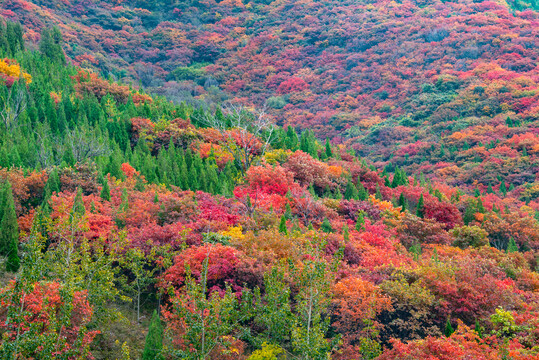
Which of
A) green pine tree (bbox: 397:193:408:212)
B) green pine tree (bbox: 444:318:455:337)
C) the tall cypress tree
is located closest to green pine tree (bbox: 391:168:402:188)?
green pine tree (bbox: 397:193:408:212)

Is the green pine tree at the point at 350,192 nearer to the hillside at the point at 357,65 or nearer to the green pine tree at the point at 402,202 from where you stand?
the green pine tree at the point at 402,202

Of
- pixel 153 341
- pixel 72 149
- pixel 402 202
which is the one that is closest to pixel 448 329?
pixel 153 341

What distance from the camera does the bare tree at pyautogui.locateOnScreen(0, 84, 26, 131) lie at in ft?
147

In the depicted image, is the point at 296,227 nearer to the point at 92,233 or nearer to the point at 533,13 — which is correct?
the point at 92,233

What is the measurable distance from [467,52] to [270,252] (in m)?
93.4

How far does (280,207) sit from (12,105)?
1178 inches

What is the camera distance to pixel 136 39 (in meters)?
136

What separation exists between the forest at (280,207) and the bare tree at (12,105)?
0.23 m

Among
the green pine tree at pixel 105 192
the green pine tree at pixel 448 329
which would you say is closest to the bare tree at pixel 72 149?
the green pine tree at pixel 105 192

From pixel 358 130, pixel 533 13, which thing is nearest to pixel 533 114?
pixel 358 130

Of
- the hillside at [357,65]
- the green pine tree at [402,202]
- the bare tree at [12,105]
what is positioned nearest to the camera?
the green pine tree at [402,202]

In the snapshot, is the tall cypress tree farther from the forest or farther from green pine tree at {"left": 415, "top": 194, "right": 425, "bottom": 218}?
green pine tree at {"left": 415, "top": 194, "right": 425, "bottom": 218}

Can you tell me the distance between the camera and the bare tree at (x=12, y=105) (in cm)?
4481

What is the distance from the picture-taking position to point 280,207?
113 ft
